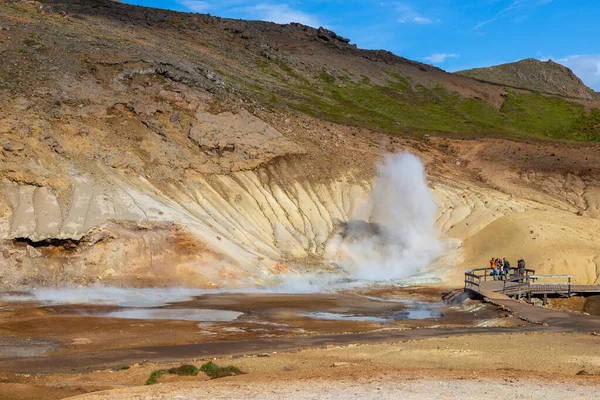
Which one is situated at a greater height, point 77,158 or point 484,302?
point 77,158

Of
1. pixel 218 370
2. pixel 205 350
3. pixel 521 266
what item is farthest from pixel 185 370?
pixel 521 266

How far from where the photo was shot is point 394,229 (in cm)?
5506

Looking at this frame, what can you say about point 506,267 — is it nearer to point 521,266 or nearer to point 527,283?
point 521,266

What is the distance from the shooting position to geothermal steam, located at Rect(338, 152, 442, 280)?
51.5 meters

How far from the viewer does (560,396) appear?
14898mm

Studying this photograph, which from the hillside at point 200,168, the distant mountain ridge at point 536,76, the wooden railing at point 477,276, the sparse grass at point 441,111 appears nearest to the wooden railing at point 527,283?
the wooden railing at point 477,276

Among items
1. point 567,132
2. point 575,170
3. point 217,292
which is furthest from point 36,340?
point 567,132

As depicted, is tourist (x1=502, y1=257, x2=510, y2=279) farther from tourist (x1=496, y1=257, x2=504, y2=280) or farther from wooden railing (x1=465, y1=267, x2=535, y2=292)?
wooden railing (x1=465, y1=267, x2=535, y2=292)

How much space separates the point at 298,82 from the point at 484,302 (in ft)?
218

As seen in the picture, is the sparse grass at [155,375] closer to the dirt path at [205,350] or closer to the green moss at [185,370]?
the green moss at [185,370]

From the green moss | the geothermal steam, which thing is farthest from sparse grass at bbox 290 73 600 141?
the green moss

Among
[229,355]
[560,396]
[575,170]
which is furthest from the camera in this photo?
[575,170]

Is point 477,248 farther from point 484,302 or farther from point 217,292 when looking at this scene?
point 217,292

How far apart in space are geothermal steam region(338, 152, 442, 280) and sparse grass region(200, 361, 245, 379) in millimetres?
31298
